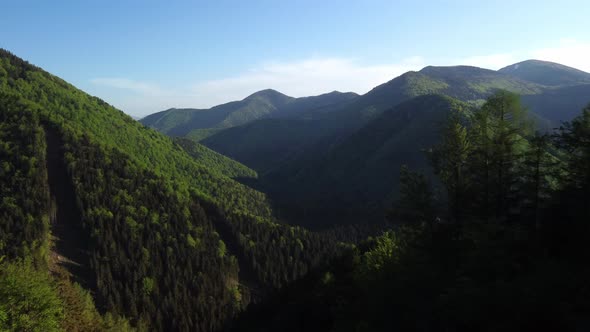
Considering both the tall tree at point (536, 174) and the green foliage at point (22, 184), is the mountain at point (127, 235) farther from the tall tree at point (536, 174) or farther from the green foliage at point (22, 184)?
the tall tree at point (536, 174)

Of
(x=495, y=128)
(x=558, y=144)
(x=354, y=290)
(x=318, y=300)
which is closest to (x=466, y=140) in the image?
(x=495, y=128)

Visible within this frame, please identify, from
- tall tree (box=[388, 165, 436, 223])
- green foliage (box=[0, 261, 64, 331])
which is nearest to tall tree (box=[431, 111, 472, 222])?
tall tree (box=[388, 165, 436, 223])

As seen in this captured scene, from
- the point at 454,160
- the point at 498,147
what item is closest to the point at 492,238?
the point at 498,147

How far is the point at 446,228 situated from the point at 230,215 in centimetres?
15281

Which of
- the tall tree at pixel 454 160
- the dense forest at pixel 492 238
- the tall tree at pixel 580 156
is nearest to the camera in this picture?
the dense forest at pixel 492 238

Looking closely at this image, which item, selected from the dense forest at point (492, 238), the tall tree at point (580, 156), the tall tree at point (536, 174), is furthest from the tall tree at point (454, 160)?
the tall tree at point (580, 156)

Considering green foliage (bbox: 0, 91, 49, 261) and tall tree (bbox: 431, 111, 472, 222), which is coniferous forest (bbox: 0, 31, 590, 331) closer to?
tall tree (bbox: 431, 111, 472, 222)

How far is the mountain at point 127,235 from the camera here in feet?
368

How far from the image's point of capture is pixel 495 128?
3359cm

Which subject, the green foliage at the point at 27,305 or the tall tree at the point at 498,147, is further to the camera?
the green foliage at the point at 27,305

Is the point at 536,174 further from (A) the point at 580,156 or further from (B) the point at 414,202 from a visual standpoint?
(B) the point at 414,202

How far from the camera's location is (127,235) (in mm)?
136250

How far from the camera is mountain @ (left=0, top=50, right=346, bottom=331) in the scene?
368ft

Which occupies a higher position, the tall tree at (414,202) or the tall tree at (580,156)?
the tall tree at (580,156)
